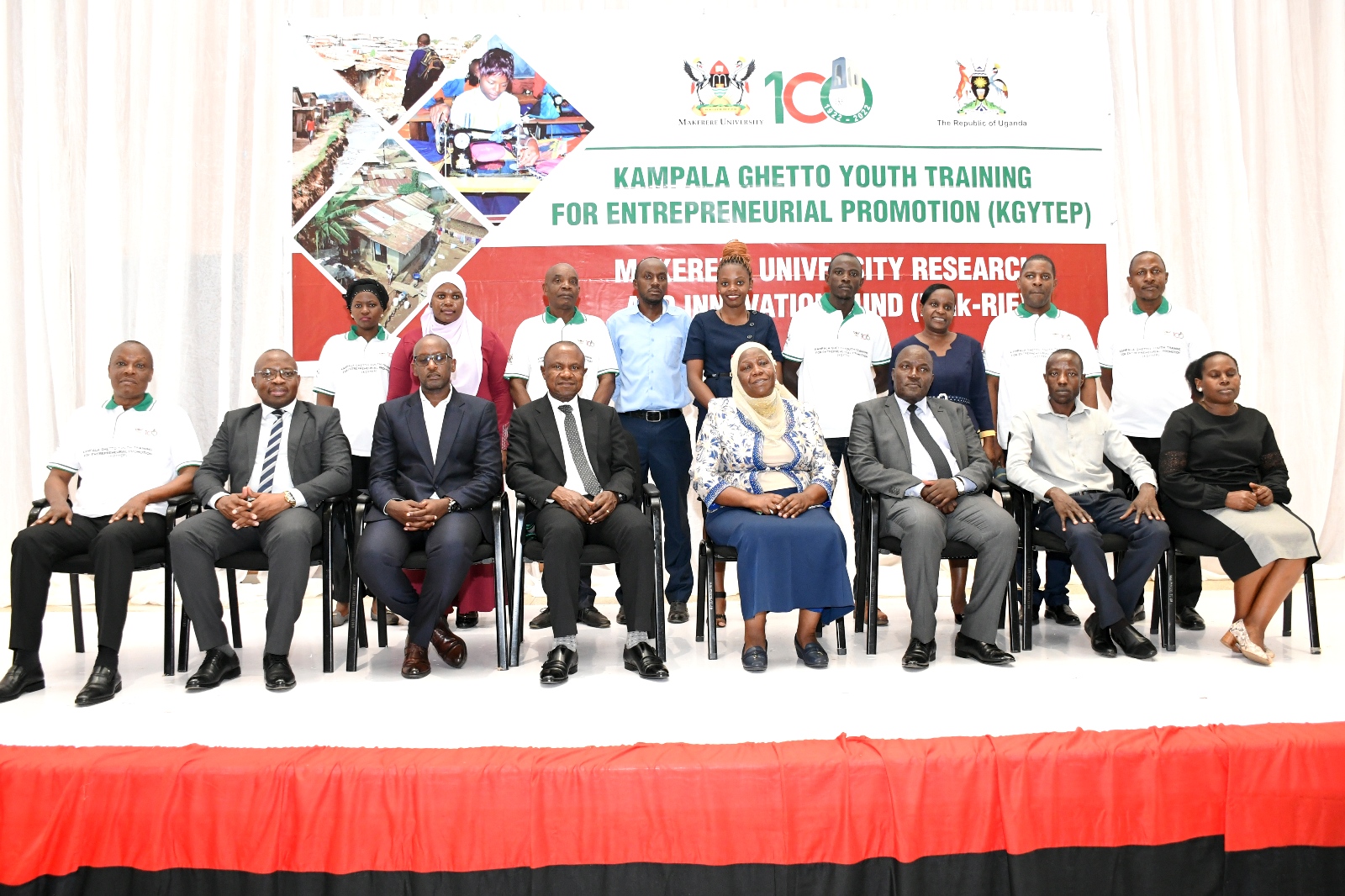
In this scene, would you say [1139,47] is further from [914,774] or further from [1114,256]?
[914,774]

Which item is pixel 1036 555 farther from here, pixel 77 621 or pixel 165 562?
pixel 77 621

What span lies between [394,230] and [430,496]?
213 cm

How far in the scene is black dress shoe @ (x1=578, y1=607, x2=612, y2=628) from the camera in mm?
4105

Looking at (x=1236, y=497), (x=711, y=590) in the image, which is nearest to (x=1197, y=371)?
(x=1236, y=497)

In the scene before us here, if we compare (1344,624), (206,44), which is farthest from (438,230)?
(1344,624)

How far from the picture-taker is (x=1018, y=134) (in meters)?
5.14

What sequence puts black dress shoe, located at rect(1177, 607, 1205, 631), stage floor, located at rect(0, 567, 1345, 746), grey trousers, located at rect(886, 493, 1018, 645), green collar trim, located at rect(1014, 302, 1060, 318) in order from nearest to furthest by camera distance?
stage floor, located at rect(0, 567, 1345, 746) → grey trousers, located at rect(886, 493, 1018, 645) → black dress shoe, located at rect(1177, 607, 1205, 631) → green collar trim, located at rect(1014, 302, 1060, 318)

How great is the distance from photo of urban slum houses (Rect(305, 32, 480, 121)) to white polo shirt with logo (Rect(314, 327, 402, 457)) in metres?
1.61

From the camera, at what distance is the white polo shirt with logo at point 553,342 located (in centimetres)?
420

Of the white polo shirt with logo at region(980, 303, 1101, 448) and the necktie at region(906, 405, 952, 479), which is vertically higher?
the white polo shirt with logo at region(980, 303, 1101, 448)

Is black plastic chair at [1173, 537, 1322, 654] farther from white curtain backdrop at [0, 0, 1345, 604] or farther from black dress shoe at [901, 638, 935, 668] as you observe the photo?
white curtain backdrop at [0, 0, 1345, 604]

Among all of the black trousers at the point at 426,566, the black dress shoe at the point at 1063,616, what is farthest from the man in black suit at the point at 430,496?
the black dress shoe at the point at 1063,616

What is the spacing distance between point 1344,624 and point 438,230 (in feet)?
15.2

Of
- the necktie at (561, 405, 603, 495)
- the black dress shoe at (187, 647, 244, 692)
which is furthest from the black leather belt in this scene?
the black dress shoe at (187, 647, 244, 692)
